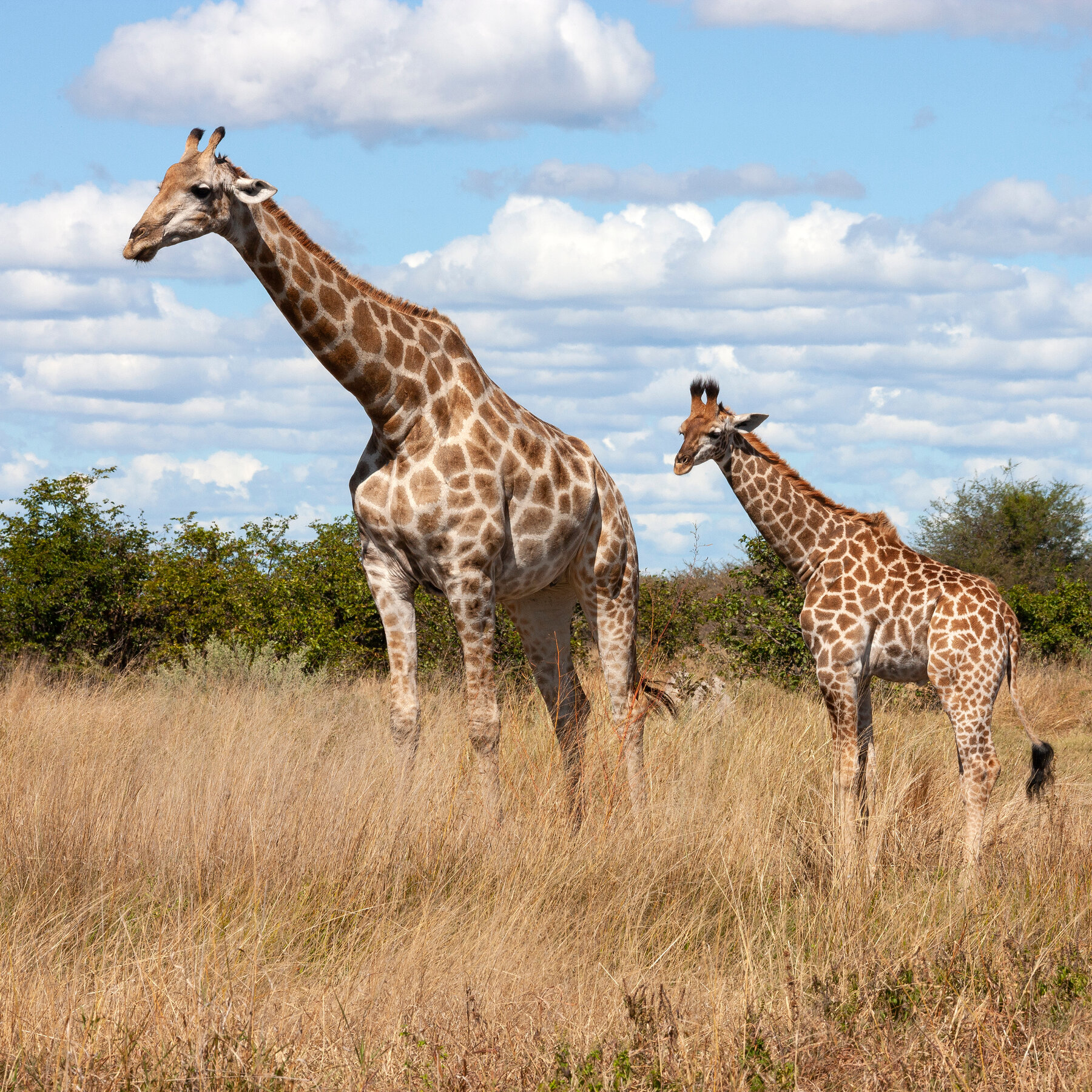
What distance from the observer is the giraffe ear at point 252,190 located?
19.7 feet

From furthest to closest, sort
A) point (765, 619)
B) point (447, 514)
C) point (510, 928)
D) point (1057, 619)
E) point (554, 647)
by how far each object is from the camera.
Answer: point (1057, 619)
point (765, 619)
point (554, 647)
point (447, 514)
point (510, 928)

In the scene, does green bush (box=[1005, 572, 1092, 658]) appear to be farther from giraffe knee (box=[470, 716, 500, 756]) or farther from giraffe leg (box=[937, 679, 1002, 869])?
giraffe knee (box=[470, 716, 500, 756])

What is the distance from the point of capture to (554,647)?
25.6ft

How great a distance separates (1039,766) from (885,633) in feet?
3.83

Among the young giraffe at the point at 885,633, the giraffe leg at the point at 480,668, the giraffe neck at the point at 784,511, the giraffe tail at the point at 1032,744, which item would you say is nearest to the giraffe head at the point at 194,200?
the giraffe leg at the point at 480,668

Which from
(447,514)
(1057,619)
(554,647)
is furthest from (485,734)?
(1057,619)

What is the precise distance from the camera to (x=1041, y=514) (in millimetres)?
25219

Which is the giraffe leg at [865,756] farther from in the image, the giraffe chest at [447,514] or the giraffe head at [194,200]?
the giraffe head at [194,200]

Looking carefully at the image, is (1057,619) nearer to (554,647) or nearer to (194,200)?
(554,647)

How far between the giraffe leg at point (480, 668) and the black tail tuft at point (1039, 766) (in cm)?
317

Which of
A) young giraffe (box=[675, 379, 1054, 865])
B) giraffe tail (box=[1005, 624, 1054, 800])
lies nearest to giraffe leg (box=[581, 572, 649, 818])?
young giraffe (box=[675, 379, 1054, 865])

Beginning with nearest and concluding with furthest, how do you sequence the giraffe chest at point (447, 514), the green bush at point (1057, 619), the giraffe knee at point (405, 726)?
the giraffe chest at point (447, 514) < the giraffe knee at point (405, 726) < the green bush at point (1057, 619)

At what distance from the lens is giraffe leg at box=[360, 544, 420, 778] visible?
6.70 metres

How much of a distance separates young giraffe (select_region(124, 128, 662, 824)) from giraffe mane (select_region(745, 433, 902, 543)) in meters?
1.71
